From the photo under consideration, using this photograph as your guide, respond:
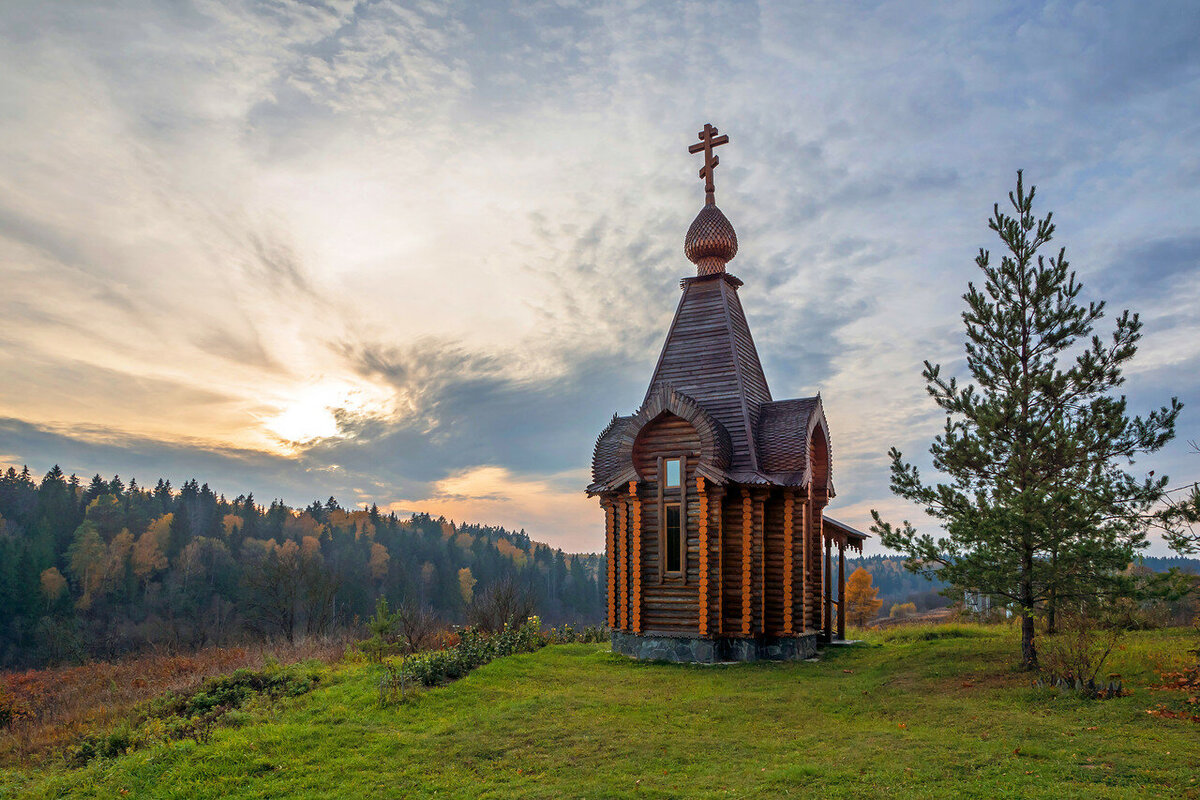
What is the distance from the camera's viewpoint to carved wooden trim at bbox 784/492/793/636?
18141mm

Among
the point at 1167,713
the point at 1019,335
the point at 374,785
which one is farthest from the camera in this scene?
the point at 1019,335

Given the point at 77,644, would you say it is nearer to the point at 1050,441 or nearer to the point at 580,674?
the point at 580,674

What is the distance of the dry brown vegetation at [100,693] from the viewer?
1449cm

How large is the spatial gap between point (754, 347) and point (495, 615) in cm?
1159

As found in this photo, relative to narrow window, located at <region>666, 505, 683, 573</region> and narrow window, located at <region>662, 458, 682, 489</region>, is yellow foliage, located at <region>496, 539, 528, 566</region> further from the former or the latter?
narrow window, located at <region>662, 458, 682, 489</region>

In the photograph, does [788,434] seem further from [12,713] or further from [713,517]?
[12,713]

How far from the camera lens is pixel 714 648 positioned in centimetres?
1752

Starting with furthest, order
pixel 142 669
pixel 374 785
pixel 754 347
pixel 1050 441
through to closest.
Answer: pixel 142 669
pixel 754 347
pixel 1050 441
pixel 374 785

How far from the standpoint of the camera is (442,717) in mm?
11703

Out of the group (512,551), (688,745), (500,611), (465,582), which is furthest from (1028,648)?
(512,551)

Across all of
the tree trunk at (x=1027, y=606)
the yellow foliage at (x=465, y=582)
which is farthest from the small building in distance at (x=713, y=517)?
the yellow foliage at (x=465, y=582)

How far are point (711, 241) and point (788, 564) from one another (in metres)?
9.69

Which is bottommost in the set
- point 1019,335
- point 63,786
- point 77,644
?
point 77,644

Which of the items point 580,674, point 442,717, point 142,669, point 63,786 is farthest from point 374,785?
point 142,669
